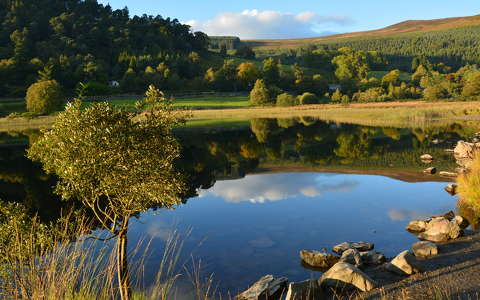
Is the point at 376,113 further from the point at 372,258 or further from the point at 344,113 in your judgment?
the point at 372,258

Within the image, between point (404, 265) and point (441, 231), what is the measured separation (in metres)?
5.04

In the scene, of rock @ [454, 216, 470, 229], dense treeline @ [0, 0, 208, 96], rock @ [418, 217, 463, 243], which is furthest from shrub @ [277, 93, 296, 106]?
rock @ [418, 217, 463, 243]

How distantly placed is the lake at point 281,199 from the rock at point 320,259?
48 cm

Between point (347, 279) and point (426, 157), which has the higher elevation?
point (347, 279)

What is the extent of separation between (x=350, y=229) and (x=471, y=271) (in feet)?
24.1

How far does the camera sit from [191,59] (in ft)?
564

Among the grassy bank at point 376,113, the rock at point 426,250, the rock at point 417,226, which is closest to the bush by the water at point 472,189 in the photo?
the rock at point 417,226

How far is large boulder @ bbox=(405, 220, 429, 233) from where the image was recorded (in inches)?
747

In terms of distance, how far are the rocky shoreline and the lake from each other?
1114 millimetres

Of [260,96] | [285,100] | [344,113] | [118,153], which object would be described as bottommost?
[344,113]

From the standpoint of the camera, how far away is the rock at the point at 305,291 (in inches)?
456

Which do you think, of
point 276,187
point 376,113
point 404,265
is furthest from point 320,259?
point 376,113

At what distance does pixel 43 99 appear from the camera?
8688cm

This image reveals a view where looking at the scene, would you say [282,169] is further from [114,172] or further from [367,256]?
[114,172]
